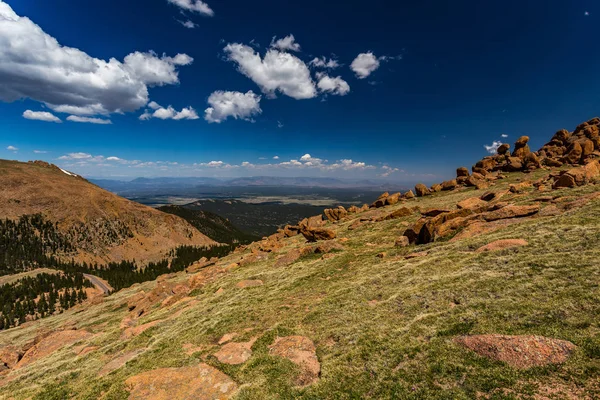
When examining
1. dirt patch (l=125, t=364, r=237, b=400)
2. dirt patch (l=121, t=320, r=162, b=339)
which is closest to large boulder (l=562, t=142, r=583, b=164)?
dirt patch (l=125, t=364, r=237, b=400)

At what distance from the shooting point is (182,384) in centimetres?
1327

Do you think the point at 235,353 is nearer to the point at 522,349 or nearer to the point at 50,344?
the point at 522,349

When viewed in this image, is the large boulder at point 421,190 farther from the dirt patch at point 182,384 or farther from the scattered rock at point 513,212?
the dirt patch at point 182,384

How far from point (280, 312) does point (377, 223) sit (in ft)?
101

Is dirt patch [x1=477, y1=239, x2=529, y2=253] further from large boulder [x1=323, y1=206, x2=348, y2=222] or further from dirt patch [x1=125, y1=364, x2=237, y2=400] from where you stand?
large boulder [x1=323, y1=206, x2=348, y2=222]

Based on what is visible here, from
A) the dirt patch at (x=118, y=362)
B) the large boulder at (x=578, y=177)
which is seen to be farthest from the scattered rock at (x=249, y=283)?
the large boulder at (x=578, y=177)

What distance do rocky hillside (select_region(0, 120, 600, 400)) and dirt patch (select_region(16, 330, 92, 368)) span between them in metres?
0.18

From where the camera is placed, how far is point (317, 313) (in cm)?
1814

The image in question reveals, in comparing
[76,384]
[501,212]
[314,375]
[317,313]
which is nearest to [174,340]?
[76,384]

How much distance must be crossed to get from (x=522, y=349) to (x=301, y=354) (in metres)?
9.73

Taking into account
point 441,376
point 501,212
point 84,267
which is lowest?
point 84,267

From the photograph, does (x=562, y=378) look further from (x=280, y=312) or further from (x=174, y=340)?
(x=174, y=340)

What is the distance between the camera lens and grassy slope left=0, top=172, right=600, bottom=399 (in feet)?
30.8

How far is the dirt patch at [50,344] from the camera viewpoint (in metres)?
27.6
